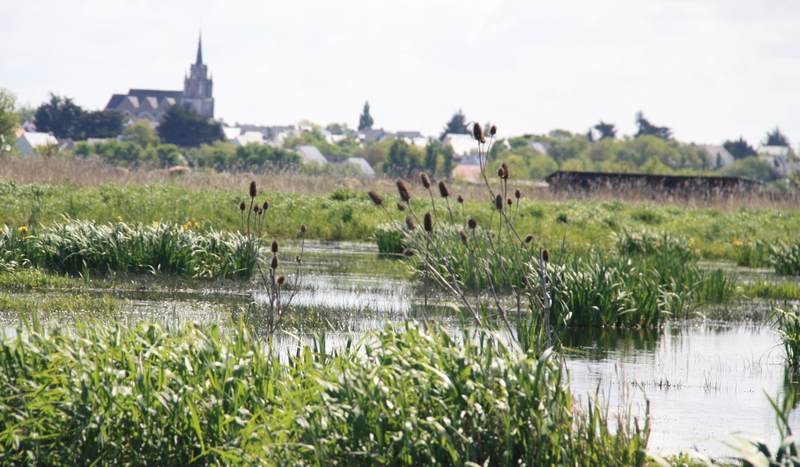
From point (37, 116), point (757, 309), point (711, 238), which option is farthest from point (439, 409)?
point (37, 116)

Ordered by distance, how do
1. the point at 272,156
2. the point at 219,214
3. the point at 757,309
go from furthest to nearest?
the point at 272,156 < the point at 219,214 < the point at 757,309

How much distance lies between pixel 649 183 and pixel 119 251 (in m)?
38.0

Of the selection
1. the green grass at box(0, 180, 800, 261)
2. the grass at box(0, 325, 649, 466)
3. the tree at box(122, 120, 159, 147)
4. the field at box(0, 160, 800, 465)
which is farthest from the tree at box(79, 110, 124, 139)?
the grass at box(0, 325, 649, 466)

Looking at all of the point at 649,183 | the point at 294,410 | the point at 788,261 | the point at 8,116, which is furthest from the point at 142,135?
the point at 294,410

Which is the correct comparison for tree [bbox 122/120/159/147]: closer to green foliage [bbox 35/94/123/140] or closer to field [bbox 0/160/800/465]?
green foliage [bbox 35/94/123/140]

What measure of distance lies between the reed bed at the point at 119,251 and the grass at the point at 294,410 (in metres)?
11.6

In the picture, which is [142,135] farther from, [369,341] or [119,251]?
[369,341]

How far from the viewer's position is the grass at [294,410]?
6.65 meters

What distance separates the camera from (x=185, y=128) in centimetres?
15538

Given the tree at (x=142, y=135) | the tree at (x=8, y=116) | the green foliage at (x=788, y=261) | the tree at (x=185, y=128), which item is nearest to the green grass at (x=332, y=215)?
the green foliage at (x=788, y=261)

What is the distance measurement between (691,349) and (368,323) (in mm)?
3917

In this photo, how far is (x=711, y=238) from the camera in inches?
1367

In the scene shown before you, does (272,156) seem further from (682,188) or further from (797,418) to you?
(797,418)

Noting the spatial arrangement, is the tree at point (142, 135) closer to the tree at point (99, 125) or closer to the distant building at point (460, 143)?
the tree at point (99, 125)
